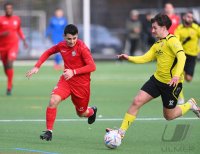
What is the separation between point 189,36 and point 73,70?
650 cm

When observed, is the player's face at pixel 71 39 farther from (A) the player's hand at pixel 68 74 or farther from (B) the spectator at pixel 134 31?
(B) the spectator at pixel 134 31

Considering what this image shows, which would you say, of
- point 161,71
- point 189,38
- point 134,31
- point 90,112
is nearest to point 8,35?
point 189,38

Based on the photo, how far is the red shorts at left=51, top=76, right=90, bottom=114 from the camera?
1161cm

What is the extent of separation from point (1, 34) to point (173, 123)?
313 inches

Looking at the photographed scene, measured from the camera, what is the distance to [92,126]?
13352 mm

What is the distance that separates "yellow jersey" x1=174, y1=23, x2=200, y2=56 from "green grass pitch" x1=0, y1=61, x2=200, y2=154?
53.2 inches

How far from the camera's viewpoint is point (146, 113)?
15.3 meters

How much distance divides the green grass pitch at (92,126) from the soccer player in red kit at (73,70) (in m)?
0.63

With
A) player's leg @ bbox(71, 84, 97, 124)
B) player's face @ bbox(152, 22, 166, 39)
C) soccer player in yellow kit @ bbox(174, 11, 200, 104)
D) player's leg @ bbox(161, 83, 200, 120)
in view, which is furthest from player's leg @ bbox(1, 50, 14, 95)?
player's face @ bbox(152, 22, 166, 39)

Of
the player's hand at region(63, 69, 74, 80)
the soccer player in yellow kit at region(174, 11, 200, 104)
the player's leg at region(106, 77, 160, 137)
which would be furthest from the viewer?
the soccer player in yellow kit at region(174, 11, 200, 104)

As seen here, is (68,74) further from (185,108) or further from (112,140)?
(185,108)

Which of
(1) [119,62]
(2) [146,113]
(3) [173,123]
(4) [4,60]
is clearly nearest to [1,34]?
(4) [4,60]

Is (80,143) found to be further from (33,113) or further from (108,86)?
(108,86)

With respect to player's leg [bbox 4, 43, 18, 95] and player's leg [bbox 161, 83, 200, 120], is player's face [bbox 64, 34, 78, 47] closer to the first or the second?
player's leg [bbox 161, 83, 200, 120]
